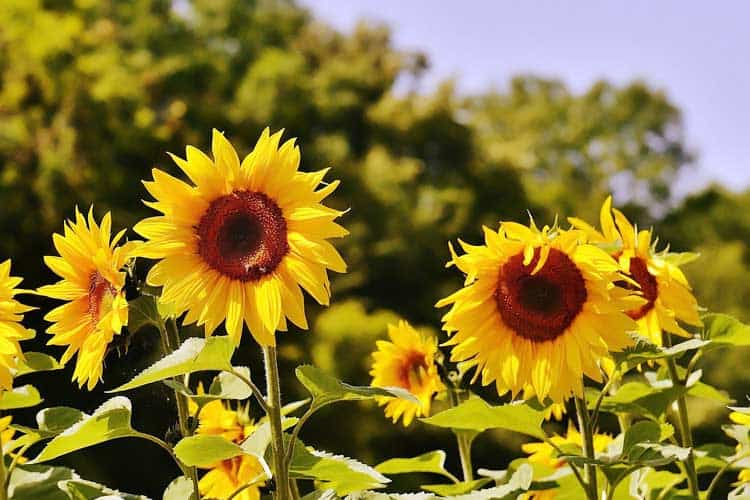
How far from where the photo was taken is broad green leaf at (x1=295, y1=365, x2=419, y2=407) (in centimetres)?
111

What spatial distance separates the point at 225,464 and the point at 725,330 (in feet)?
2.36

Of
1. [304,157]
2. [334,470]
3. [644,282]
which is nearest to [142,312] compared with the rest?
[334,470]

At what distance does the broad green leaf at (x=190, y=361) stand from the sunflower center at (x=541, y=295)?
390 millimetres

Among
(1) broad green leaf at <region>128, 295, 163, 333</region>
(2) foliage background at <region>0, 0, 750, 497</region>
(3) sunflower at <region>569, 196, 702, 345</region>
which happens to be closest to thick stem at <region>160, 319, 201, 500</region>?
(1) broad green leaf at <region>128, 295, 163, 333</region>

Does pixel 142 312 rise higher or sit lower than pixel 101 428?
higher

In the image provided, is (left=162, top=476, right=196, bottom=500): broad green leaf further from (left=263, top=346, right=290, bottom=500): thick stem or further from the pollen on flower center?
the pollen on flower center

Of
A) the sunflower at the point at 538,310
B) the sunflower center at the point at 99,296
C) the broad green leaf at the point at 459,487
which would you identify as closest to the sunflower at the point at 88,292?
the sunflower center at the point at 99,296

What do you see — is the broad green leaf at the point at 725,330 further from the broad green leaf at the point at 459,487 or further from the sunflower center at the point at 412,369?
the sunflower center at the point at 412,369

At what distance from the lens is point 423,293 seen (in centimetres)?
1227

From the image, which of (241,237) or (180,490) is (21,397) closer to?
(180,490)

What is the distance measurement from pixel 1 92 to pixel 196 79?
4.00m

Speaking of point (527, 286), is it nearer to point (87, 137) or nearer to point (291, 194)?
point (291, 194)

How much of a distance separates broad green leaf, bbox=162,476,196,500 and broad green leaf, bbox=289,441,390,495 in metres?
0.16

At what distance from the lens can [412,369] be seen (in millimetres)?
1893
